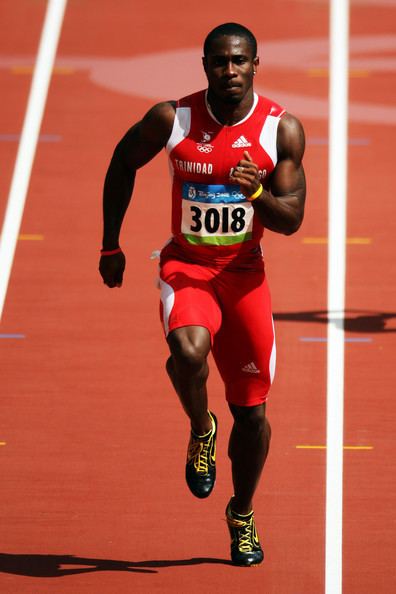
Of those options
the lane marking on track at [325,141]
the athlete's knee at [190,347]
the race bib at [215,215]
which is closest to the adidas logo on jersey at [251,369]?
the athlete's knee at [190,347]

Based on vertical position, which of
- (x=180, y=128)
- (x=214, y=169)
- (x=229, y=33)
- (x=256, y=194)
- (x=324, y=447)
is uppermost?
(x=229, y=33)

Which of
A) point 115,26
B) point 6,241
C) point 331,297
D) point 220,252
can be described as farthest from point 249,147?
point 115,26

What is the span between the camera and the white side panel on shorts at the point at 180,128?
26.0 ft

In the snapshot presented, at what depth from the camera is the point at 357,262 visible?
13070 mm

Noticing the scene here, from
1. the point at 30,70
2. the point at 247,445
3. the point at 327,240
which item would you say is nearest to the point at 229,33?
the point at 247,445

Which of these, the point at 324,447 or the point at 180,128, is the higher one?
the point at 180,128

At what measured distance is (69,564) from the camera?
8.79m

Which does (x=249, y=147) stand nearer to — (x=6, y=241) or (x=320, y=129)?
(x=6, y=241)

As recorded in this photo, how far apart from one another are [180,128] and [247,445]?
1794mm

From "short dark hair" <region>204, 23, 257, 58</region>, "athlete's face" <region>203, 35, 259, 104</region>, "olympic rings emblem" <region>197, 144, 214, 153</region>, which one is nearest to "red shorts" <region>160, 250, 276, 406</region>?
"olympic rings emblem" <region>197, 144, 214, 153</region>

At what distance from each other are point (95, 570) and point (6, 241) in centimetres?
518

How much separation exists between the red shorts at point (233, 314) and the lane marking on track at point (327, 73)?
8.77 metres

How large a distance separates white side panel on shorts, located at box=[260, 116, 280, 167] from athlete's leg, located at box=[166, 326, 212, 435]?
985 mm

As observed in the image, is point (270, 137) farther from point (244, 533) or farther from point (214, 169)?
point (244, 533)
